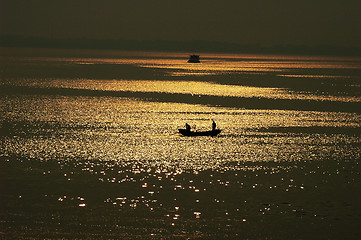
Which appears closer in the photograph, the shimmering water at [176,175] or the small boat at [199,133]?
the shimmering water at [176,175]

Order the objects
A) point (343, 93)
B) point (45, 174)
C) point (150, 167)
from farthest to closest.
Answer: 1. point (343, 93)
2. point (150, 167)
3. point (45, 174)

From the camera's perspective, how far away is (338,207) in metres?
38.2

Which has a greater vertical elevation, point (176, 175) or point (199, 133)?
point (176, 175)

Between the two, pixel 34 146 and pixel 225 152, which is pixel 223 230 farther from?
pixel 34 146

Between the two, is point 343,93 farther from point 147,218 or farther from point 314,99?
point 147,218

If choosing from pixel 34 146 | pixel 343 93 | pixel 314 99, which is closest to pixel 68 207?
pixel 34 146

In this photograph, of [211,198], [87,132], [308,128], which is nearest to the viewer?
[211,198]

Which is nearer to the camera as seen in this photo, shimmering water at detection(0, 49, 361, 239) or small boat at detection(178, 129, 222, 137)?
shimmering water at detection(0, 49, 361, 239)

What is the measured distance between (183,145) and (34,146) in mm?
15093

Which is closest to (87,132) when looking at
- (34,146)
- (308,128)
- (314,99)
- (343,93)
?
(34,146)

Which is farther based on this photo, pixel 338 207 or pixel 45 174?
pixel 45 174

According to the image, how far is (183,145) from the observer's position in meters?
60.3

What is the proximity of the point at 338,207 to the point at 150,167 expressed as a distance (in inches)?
674

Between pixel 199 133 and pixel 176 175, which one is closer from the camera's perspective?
pixel 176 175
